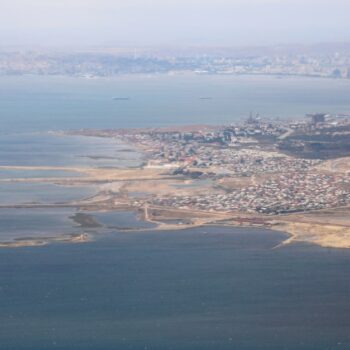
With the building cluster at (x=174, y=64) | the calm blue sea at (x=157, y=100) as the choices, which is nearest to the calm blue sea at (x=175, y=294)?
the calm blue sea at (x=157, y=100)

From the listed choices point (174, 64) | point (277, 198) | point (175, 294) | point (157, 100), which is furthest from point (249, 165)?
point (174, 64)

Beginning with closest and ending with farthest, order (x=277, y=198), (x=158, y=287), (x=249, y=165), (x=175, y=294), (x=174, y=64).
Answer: (x=175, y=294), (x=158, y=287), (x=277, y=198), (x=249, y=165), (x=174, y=64)

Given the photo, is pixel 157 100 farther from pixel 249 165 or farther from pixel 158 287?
pixel 158 287

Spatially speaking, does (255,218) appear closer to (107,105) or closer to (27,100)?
(107,105)

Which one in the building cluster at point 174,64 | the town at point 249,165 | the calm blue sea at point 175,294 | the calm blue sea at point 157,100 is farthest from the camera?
the building cluster at point 174,64

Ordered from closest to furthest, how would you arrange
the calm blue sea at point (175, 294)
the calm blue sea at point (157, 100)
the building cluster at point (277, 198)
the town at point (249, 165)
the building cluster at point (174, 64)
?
the calm blue sea at point (175, 294)
the building cluster at point (277, 198)
the town at point (249, 165)
the calm blue sea at point (157, 100)
the building cluster at point (174, 64)

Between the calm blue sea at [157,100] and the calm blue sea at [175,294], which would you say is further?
the calm blue sea at [157,100]

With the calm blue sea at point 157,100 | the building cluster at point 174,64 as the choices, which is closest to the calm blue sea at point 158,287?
the calm blue sea at point 157,100

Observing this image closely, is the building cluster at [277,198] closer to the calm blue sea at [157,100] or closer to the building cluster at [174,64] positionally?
the calm blue sea at [157,100]

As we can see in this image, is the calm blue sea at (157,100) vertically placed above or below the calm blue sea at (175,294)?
below

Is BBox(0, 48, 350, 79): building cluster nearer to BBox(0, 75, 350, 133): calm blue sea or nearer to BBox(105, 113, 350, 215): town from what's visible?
BBox(0, 75, 350, 133): calm blue sea

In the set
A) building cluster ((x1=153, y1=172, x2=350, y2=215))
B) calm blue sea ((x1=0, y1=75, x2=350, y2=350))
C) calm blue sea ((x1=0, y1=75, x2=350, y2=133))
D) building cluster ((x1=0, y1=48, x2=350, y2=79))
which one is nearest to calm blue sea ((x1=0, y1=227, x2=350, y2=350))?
calm blue sea ((x1=0, y1=75, x2=350, y2=350))
